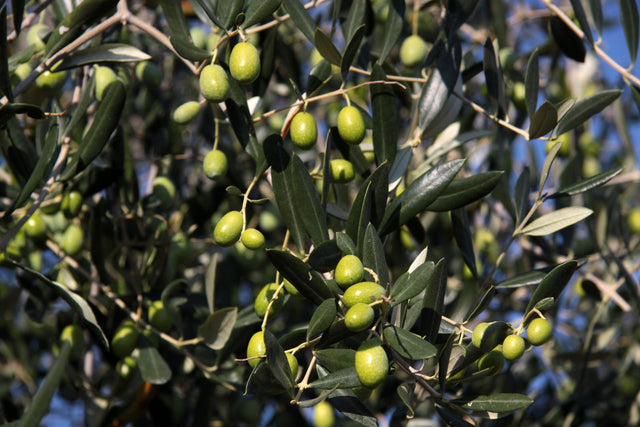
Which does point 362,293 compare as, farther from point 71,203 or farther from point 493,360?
point 71,203

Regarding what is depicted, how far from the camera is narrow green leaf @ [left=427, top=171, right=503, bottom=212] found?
1.34 meters

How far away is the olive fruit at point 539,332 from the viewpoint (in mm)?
1147

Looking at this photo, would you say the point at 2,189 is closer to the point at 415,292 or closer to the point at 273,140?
the point at 273,140

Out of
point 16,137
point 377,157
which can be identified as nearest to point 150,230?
point 16,137

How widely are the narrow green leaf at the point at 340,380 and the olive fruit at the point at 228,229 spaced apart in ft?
0.98

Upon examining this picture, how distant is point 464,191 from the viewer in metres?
1.36

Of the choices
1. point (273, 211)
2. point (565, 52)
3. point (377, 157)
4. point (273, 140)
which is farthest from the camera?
point (273, 211)

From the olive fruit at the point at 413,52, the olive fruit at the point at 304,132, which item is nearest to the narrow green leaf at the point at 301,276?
the olive fruit at the point at 304,132

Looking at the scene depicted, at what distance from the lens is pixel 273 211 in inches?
103

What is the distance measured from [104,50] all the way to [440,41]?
75cm

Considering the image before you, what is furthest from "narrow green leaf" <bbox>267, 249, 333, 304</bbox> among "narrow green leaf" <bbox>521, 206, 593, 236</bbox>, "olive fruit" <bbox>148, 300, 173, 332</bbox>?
"olive fruit" <bbox>148, 300, 173, 332</bbox>

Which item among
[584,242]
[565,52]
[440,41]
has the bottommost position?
[584,242]

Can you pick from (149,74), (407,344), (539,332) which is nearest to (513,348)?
(539,332)

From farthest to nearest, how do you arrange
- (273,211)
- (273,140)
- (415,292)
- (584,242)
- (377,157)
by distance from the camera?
(273,211)
(584,242)
(377,157)
(273,140)
(415,292)
